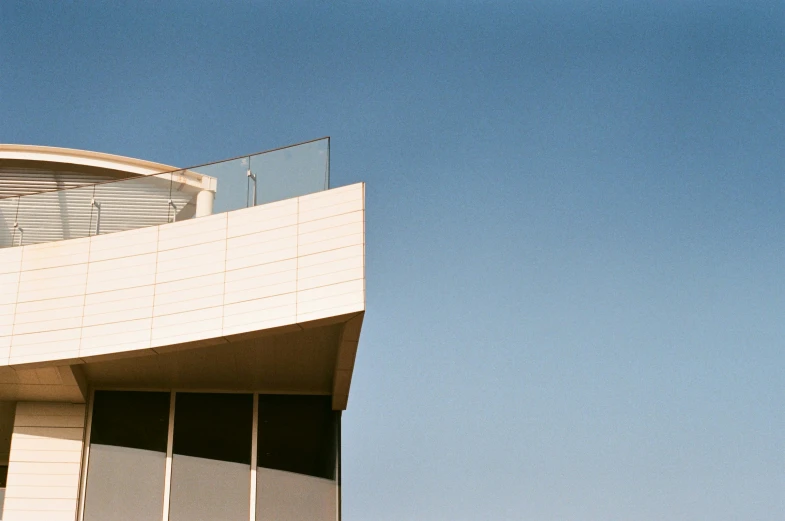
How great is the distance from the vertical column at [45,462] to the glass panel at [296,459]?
338 cm

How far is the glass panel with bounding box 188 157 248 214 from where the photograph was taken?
1524 cm

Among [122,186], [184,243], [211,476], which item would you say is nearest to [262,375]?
[211,476]

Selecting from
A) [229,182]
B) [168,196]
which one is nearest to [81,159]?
[168,196]

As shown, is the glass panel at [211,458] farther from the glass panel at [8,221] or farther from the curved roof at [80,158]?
the curved roof at [80,158]

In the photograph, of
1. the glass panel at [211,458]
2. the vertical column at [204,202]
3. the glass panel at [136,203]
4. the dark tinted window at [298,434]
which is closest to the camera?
the vertical column at [204,202]

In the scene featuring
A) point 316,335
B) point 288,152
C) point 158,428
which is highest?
point 288,152

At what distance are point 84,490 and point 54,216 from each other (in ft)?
16.6

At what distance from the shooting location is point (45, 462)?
53.4 ft

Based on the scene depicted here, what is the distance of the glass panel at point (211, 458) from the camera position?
1652 cm

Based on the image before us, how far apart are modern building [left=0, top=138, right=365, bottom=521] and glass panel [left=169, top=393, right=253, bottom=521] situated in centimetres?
3

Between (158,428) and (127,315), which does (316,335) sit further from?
(158,428)

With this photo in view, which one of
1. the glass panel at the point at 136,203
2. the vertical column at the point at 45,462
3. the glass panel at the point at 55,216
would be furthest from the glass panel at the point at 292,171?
the vertical column at the point at 45,462

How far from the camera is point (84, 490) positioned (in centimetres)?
1633

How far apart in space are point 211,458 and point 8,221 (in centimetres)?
578
